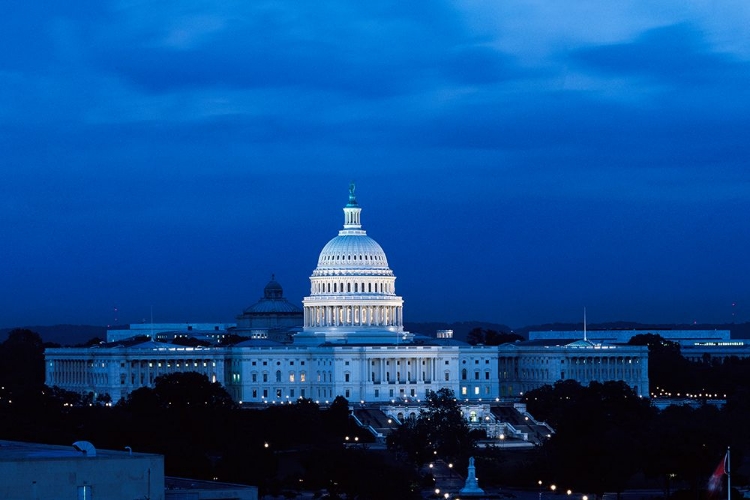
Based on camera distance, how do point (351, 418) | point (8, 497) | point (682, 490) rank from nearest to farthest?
point (8, 497) → point (682, 490) → point (351, 418)

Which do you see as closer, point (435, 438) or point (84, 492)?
point (84, 492)

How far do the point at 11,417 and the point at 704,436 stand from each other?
163 ft

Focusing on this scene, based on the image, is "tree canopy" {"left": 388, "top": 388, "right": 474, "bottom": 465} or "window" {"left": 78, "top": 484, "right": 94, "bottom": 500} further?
"tree canopy" {"left": 388, "top": 388, "right": 474, "bottom": 465}

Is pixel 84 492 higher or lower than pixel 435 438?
lower

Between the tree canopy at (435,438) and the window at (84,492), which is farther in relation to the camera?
the tree canopy at (435,438)

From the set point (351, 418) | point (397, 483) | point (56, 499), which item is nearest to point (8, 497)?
Answer: point (56, 499)

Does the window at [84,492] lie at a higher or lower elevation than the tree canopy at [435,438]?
lower

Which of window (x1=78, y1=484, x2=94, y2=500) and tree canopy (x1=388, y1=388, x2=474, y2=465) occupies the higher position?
tree canopy (x1=388, y1=388, x2=474, y2=465)

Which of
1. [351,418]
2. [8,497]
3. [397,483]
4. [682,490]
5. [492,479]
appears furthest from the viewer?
[351,418]

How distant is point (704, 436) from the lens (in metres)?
142

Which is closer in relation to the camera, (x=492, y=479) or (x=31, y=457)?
(x=31, y=457)

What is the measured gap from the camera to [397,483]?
420 feet

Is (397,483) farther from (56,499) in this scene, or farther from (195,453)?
(56,499)

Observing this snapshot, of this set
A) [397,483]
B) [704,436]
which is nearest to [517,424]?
[704,436]
